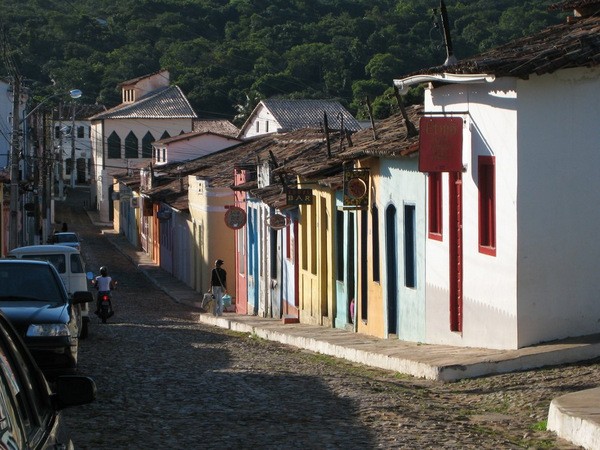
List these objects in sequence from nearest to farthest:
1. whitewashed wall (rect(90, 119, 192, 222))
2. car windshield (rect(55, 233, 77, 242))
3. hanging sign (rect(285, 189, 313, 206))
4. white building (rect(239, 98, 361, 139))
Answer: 1. hanging sign (rect(285, 189, 313, 206))
2. car windshield (rect(55, 233, 77, 242))
3. white building (rect(239, 98, 361, 139))
4. whitewashed wall (rect(90, 119, 192, 222))

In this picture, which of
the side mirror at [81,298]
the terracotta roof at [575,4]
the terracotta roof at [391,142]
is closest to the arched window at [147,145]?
the terracotta roof at [391,142]

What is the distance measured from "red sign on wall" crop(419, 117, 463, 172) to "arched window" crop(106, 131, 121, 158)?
2953 inches

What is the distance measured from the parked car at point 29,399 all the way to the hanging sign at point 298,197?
2010cm

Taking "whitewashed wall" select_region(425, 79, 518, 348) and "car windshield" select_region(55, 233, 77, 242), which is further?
"car windshield" select_region(55, 233, 77, 242)

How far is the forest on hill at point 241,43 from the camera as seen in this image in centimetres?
7369

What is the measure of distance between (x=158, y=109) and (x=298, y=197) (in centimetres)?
6526

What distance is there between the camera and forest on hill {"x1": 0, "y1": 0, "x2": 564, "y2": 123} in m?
73.7

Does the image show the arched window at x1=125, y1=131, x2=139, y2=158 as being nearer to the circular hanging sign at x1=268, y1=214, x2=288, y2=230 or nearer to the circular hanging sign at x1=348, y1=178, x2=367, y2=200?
the circular hanging sign at x1=268, y1=214, x2=288, y2=230

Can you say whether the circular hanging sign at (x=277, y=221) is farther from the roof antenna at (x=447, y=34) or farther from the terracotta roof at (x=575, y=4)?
the terracotta roof at (x=575, y=4)

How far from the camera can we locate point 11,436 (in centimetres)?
445

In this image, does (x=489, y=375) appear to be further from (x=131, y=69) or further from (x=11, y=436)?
(x=131, y=69)

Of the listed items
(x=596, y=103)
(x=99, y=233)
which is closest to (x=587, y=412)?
(x=596, y=103)

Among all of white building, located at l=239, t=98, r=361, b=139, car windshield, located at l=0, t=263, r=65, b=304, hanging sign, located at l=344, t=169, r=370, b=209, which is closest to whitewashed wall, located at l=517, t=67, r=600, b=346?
car windshield, located at l=0, t=263, r=65, b=304

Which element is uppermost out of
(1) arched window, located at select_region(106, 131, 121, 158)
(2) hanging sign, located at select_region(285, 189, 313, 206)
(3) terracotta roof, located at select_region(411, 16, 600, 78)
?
(1) arched window, located at select_region(106, 131, 121, 158)
